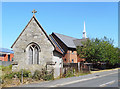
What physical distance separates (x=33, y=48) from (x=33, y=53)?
599 millimetres

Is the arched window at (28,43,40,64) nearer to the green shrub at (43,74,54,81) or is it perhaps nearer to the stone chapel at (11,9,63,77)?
the stone chapel at (11,9,63,77)

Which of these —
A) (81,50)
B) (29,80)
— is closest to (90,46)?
(81,50)

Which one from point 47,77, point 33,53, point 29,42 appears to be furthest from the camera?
point 29,42

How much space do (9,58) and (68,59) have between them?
52.2 ft

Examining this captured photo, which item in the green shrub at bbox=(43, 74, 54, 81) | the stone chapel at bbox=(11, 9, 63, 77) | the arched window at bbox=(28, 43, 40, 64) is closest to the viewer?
the green shrub at bbox=(43, 74, 54, 81)

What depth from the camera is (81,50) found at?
32188mm

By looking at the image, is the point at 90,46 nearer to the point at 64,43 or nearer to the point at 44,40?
the point at 64,43

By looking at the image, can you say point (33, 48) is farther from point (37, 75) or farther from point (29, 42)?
point (37, 75)

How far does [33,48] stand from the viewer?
16.0m

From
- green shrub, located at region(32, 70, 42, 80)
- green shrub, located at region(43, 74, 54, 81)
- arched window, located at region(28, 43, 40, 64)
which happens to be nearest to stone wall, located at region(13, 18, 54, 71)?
arched window, located at region(28, 43, 40, 64)

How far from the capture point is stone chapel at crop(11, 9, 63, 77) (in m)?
15.5

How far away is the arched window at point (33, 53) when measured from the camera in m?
15.8

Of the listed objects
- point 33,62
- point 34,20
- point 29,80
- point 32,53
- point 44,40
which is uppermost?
point 34,20

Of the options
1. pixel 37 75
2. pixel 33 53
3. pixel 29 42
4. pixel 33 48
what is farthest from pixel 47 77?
pixel 29 42
